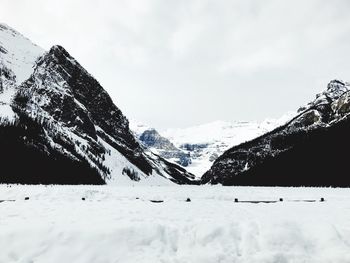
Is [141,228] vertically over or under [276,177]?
under

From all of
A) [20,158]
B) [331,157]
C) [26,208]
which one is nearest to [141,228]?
[26,208]

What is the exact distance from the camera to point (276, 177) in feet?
543

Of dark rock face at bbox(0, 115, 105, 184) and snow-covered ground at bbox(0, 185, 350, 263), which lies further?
dark rock face at bbox(0, 115, 105, 184)

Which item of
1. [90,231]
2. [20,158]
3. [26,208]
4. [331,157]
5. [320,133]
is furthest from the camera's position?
[320,133]

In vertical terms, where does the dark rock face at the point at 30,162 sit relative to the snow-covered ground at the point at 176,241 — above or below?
above

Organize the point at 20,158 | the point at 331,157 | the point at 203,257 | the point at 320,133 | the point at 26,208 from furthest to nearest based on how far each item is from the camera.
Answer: the point at 320,133, the point at 20,158, the point at 331,157, the point at 26,208, the point at 203,257

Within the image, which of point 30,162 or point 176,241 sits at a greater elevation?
point 30,162

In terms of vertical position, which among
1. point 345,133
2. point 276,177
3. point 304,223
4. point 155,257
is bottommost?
point 155,257

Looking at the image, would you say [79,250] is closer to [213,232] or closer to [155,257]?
[155,257]

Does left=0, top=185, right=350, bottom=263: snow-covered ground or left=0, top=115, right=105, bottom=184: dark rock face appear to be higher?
left=0, top=115, right=105, bottom=184: dark rock face

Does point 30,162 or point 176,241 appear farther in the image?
point 30,162

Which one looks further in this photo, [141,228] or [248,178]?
[248,178]

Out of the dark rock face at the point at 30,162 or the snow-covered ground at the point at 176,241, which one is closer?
the snow-covered ground at the point at 176,241

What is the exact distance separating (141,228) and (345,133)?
156 m
